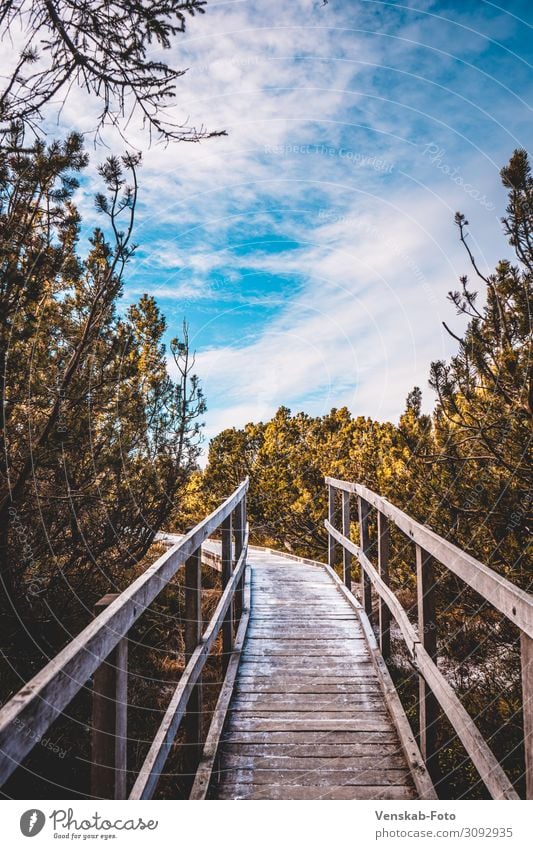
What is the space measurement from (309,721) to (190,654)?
95 centimetres

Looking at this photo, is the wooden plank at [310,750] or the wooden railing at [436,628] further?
the wooden plank at [310,750]

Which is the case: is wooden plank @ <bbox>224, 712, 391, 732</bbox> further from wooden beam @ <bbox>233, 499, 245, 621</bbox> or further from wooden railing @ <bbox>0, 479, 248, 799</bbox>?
wooden beam @ <bbox>233, 499, 245, 621</bbox>

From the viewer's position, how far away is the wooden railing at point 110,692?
0.97 m

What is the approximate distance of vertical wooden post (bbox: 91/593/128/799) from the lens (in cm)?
141

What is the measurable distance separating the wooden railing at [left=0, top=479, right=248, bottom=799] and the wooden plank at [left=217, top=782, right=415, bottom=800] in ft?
0.79

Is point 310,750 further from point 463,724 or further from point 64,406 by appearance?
point 64,406

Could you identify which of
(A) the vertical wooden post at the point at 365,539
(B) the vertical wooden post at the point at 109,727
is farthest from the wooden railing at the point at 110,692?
(A) the vertical wooden post at the point at 365,539

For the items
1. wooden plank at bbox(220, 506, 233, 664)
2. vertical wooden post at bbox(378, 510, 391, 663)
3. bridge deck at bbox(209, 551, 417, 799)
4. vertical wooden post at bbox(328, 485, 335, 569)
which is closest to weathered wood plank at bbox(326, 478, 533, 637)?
vertical wooden post at bbox(378, 510, 391, 663)

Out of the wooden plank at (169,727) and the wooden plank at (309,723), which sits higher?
the wooden plank at (169,727)

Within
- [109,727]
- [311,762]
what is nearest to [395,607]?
[311,762]

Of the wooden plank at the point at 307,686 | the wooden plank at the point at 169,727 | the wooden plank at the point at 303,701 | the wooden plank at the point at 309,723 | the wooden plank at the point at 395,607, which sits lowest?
the wooden plank at the point at 309,723

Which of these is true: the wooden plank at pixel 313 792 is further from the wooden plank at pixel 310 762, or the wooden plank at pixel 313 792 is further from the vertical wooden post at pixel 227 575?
the vertical wooden post at pixel 227 575

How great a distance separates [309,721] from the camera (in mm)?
2980
